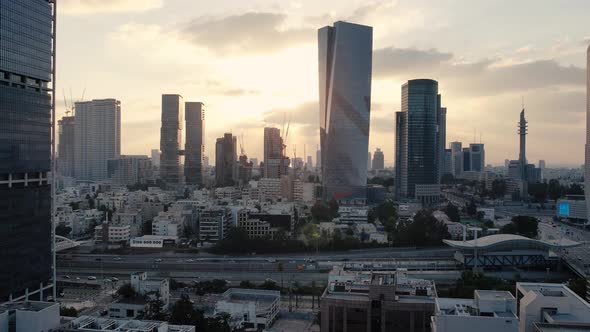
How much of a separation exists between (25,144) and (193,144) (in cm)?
3558

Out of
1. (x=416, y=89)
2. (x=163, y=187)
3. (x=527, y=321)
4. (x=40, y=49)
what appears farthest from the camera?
(x=163, y=187)

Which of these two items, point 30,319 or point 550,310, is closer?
point 550,310

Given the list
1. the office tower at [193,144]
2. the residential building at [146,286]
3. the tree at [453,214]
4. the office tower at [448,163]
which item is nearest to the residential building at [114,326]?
the residential building at [146,286]

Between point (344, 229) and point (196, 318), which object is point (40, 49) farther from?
point (344, 229)

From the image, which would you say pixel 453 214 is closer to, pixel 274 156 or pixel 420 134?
pixel 420 134

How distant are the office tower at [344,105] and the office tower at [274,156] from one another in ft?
30.7

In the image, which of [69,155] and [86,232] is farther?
[69,155]

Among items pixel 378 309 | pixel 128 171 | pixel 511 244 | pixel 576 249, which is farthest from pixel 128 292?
pixel 128 171

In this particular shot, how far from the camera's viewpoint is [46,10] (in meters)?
12.4

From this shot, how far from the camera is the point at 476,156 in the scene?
7069 cm

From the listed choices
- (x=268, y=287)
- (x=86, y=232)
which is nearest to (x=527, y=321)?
(x=268, y=287)

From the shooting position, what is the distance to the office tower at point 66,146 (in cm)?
5344

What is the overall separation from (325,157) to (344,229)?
11072 millimetres

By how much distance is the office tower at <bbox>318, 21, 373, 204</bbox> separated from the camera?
33.8 metres
